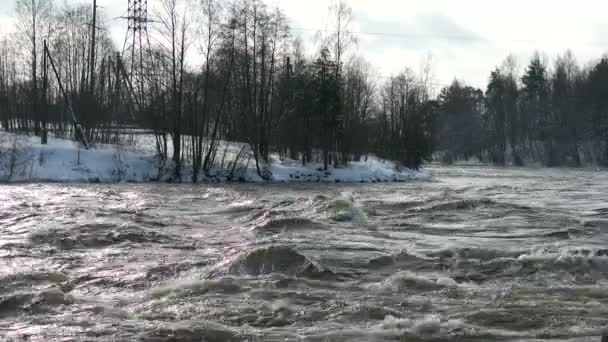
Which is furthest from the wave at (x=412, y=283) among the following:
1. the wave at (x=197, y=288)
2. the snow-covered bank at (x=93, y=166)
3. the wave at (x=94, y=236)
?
the snow-covered bank at (x=93, y=166)

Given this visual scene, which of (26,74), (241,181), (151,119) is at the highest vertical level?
(26,74)

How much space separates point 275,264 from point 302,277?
681mm

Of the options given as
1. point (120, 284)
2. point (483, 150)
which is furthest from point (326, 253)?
point (483, 150)

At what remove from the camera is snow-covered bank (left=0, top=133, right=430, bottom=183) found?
29625mm

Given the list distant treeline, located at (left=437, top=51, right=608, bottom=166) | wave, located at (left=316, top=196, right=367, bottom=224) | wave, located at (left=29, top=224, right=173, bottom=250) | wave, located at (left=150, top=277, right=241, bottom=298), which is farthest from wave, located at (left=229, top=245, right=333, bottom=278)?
distant treeline, located at (left=437, top=51, right=608, bottom=166)

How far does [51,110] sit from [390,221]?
139 feet

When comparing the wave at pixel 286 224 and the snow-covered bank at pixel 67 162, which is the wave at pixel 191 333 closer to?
the wave at pixel 286 224

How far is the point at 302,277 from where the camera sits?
24.7 feet

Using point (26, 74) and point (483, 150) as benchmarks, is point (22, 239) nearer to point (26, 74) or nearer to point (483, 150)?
point (26, 74)

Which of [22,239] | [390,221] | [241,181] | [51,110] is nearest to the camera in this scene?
[22,239]

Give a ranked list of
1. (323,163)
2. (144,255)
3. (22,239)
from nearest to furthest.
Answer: (144,255) < (22,239) < (323,163)

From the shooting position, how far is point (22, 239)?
10094mm

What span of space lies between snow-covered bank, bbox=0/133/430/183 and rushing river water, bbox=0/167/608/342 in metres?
16.5

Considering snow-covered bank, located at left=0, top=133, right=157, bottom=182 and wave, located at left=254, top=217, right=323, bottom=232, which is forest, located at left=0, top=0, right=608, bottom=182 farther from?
wave, located at left=254, top=217, right=323, bottom=232
